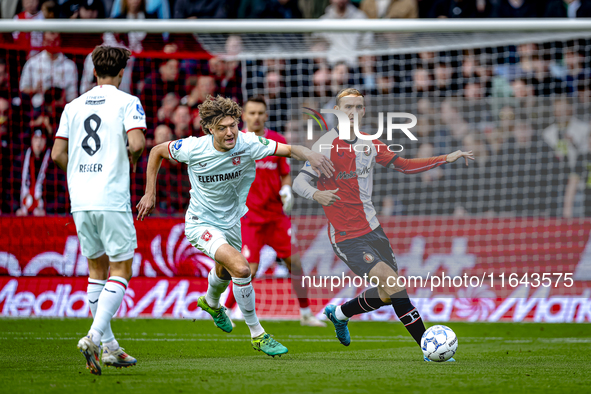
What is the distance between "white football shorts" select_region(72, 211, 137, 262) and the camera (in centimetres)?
515

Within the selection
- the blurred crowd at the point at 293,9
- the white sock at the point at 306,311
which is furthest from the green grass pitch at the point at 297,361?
the blurred crowd at the point at 293,9

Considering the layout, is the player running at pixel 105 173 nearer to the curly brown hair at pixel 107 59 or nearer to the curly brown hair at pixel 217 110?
the curly brown hair at pixel 107 59

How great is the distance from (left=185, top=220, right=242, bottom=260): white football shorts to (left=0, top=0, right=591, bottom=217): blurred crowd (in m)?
3.90

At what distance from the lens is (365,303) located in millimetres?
6223

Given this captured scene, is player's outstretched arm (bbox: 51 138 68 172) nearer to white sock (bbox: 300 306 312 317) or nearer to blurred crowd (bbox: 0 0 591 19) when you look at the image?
white sock (bbox: 300 306 312 317)

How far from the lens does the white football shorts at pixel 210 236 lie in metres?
5.90

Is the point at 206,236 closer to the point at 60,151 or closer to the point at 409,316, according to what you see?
the point at 60,151

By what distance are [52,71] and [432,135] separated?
546 centimetres

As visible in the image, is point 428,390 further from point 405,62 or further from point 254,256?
point 405,62

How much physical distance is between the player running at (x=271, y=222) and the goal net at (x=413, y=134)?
73 centimetres

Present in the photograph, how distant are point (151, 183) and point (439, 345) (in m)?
2.55

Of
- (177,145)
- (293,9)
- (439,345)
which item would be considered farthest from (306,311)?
(293,9)

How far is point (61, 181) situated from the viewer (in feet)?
32.9

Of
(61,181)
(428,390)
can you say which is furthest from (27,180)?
(428,390)
